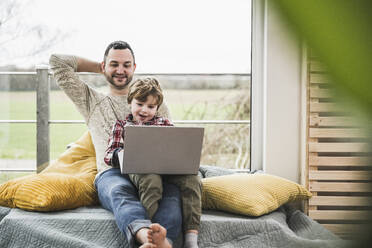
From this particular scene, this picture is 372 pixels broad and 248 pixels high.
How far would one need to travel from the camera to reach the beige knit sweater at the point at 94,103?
195 cm

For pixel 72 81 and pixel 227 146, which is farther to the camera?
pixel 227 146

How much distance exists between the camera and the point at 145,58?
2.66 m

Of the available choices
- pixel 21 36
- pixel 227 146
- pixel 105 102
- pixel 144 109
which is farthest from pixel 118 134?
pixel 21 36

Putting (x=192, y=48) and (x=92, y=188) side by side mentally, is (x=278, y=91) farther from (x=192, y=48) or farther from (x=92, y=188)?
(x=92, y=188)

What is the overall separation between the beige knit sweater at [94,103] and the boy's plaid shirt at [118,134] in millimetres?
138

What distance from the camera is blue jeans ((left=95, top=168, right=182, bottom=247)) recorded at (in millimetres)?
1446

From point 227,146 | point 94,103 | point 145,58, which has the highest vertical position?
point 145,58

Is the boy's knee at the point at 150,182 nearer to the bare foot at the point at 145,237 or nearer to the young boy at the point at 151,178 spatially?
the young boy at the point at 151,178

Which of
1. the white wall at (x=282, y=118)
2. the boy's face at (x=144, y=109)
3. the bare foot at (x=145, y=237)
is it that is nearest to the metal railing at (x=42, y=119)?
the boy's face at (x=144, y=109)

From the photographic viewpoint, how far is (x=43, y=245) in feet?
5.07

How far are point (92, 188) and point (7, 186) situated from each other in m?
0.33

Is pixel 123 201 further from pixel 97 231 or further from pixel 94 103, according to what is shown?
pixel 94 103

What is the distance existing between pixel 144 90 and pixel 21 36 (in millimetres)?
1178

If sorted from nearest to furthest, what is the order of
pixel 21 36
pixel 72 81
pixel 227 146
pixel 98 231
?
pixel 98 231, pixel 72 81, pixel 21 36, pixel 227 146
